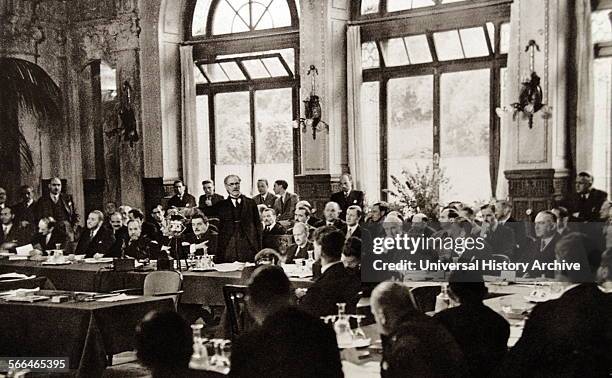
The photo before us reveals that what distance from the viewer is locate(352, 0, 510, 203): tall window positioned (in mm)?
10789

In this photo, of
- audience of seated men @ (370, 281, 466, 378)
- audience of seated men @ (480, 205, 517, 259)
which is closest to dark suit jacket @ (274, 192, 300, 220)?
audience of seated men @ (480, 205, 517, 259)

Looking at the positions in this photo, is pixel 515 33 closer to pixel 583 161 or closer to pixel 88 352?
pixel 583 161

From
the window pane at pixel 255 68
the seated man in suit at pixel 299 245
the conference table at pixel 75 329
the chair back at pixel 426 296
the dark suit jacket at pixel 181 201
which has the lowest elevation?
the conference table at pixel 75 329

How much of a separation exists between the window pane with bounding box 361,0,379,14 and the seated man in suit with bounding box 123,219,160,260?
533cm

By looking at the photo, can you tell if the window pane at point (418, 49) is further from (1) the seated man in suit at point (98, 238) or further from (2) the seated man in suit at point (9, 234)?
(2) the seated man in suit at point (9, 234)

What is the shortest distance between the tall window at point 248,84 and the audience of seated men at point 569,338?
932cm

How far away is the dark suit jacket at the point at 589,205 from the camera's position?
352 inches

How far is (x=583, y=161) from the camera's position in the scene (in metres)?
9.73

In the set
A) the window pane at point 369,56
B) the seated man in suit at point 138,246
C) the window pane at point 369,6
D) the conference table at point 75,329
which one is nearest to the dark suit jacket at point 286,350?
the conference table at point 75,329

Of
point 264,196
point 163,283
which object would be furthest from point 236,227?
point 264,196

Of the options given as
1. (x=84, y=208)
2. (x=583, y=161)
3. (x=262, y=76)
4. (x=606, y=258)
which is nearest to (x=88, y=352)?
(x=606, y=258)

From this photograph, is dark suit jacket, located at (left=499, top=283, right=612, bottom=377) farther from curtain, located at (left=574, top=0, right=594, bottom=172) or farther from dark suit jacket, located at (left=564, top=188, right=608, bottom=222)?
curtain, located at (left=574, top=0, right=594, bottom=172)

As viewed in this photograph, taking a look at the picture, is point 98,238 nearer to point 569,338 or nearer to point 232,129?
point 232,129

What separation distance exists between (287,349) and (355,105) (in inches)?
347
